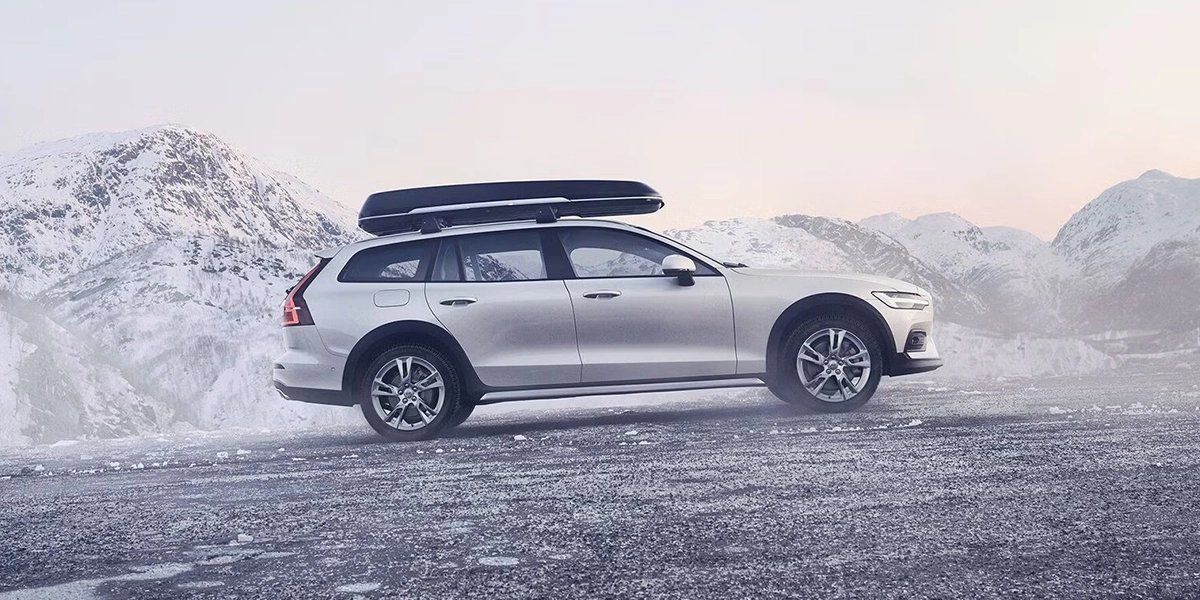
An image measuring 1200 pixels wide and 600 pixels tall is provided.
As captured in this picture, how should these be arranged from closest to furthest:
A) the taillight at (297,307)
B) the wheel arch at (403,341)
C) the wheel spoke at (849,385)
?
the wheel arch at (403,341) → the taillight at (297,307) → the wheel spoke at (849,385)

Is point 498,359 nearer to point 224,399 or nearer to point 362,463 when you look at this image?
point 362,463

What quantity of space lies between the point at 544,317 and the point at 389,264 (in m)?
1.23

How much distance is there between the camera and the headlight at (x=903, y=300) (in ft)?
27.8

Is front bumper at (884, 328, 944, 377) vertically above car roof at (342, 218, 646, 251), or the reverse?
car roof at (342, 218, 646, 251)

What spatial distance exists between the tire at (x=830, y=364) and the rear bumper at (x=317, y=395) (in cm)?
318

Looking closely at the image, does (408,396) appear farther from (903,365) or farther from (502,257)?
(903,365)

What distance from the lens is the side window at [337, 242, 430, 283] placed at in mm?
8148

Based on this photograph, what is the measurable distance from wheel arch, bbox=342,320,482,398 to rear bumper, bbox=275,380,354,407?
7 centimetres

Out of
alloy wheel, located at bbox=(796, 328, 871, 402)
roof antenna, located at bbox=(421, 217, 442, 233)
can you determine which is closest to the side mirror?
alloy wheel, located at bbox=(796, 328, 871, 402)

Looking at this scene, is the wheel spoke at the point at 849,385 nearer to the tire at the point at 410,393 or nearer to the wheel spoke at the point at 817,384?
the wheel spoke at the point at 817,384

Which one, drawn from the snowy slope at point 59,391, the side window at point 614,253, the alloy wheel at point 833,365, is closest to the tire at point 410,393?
the side window at point 614,253

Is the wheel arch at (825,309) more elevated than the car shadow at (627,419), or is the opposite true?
the wheel arch at (825,309)

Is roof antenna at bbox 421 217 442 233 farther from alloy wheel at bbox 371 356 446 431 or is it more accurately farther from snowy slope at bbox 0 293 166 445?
snowy slope at bbox 0 293 166 445

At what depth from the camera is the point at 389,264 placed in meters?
8.19
